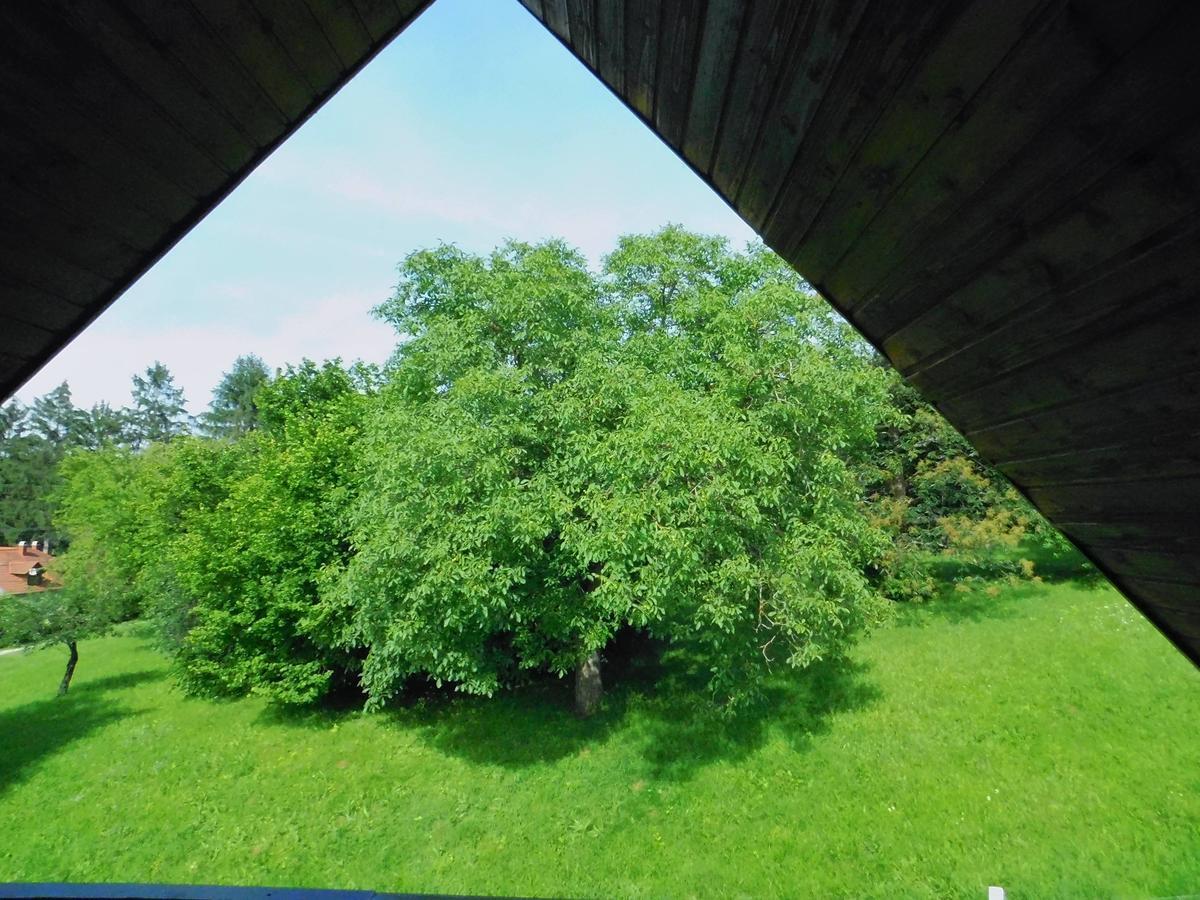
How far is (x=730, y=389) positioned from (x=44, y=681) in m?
20.3

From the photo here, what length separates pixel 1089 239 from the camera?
79 cm

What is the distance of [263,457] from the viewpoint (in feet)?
43.6

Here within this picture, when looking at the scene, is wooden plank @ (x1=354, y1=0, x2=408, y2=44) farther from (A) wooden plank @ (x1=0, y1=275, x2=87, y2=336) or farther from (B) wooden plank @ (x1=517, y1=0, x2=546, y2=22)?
(A) wooden plank @ (x1=0, y1=275, x2=87, y2=336)

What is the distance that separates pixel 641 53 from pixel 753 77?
35cm

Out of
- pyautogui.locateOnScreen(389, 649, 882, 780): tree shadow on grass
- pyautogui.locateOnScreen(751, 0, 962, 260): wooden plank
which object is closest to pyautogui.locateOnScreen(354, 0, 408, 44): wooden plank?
pyautogui.locateOnScreen(751, 0, 962, 260): wooden plank

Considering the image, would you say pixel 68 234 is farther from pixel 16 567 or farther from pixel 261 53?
pixel 16 567

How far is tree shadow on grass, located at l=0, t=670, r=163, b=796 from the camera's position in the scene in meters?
11.6

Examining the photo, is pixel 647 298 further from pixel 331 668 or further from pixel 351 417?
pixel 331 668

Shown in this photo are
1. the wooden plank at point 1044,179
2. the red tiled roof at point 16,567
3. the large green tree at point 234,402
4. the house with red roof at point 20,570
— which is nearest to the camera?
the wooden plank at point 1044,179

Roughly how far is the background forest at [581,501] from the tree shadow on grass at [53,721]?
1851 millimetres

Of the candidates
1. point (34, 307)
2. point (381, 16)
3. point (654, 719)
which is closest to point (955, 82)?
point (381, 16)

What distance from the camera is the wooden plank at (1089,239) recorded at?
0.69 metres

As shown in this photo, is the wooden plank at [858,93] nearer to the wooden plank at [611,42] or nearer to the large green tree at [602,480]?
the wooden plank at [611,42]

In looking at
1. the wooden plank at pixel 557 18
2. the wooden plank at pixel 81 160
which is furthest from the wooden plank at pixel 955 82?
→ the wooden plank at pixel 81 160
